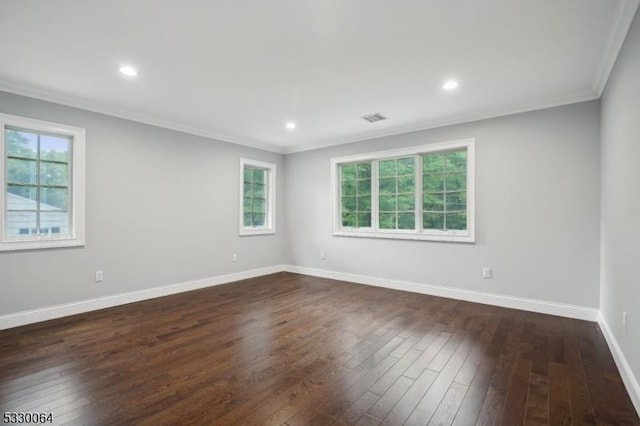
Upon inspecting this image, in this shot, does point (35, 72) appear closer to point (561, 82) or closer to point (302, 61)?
point (302, 61)

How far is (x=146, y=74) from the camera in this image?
3.07 m

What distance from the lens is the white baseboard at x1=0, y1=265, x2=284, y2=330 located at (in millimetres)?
3350

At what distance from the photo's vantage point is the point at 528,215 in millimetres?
3859

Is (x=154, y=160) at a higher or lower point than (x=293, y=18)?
lower

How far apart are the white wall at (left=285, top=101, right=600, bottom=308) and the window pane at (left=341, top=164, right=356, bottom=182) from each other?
0.96 meters

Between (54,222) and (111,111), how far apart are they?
1.56 metres

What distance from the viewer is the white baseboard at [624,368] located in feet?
6.42

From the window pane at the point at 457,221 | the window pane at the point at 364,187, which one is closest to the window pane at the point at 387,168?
the window pane at the point at 364,187

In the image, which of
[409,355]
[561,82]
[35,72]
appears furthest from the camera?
[561,82]

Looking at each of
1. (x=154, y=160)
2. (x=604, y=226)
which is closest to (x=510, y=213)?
(x=604, y=226)

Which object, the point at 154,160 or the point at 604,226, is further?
the point at 154,160

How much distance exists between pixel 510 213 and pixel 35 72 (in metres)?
5.56

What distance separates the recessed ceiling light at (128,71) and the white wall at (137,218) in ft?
4.28

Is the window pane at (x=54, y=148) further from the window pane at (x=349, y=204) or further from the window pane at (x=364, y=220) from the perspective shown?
the window pane at (x=364, y=220)
